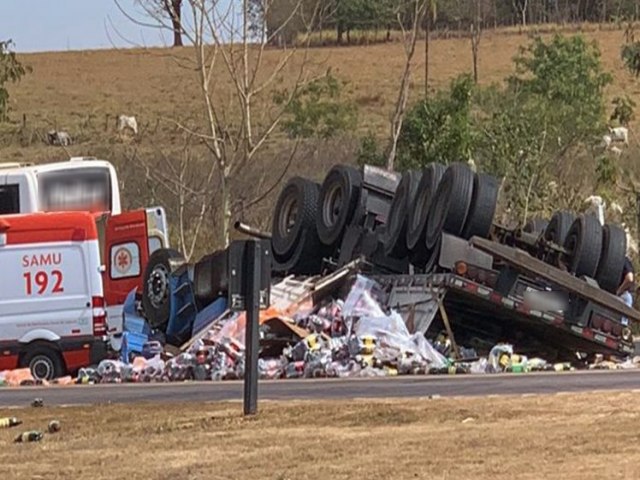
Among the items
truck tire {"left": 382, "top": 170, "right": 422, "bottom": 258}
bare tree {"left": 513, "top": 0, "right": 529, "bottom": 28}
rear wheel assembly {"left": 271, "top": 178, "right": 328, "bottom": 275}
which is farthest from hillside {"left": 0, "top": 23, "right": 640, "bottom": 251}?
truck tire {"left": 382, "top": 170, "right": 422, "bottom": 258}

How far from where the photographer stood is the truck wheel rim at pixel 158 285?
23312 millimetres

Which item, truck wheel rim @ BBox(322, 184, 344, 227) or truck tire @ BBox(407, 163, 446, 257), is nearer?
truck tire @ BBox(407, 163, 446, 257)

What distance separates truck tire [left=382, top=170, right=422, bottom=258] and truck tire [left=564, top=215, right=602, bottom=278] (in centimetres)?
243

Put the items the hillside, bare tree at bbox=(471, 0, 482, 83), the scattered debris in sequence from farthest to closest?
bare tree at bbox=(471, 0, 482, 83)
the hillside
the scattered debris

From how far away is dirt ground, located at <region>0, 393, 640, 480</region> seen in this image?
1061 cm

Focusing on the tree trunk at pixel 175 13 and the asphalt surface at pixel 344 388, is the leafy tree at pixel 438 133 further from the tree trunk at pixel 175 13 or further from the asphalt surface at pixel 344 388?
the asphalt surface at pixel 344 388

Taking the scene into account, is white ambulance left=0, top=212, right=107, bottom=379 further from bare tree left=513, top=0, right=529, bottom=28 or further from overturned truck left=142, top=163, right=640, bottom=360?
bare tree left=513, top=0, right=529, bottom=28

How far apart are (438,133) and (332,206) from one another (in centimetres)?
1345

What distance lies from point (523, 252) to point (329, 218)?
4.03 m

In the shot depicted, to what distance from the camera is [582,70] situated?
56.2 meters

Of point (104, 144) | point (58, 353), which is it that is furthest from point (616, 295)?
point (104, 144)

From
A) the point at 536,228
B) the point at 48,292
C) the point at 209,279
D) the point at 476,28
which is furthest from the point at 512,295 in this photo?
the point at 476,28

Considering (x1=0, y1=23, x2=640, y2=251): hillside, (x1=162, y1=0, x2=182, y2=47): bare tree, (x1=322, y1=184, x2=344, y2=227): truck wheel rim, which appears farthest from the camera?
(x1=0, y1=23, x2=640, y2=251): hillside

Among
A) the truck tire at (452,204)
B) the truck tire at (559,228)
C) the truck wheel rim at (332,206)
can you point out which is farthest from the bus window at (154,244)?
the truck tire at (559,228)
